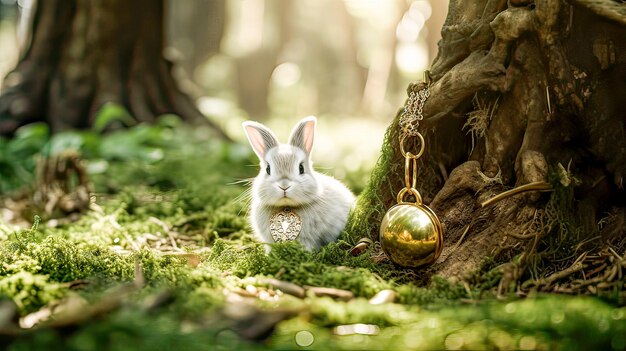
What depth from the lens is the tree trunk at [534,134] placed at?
3211 mm

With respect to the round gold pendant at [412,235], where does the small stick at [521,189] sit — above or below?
above

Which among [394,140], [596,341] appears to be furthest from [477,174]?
[596,341]

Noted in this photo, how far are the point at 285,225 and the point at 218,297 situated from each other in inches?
39.0

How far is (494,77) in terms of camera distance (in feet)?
11.2

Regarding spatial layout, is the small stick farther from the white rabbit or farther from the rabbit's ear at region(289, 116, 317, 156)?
the rabbit's ear at region(289, 116, 317, 156)

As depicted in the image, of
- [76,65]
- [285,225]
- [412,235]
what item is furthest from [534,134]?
[76,65]

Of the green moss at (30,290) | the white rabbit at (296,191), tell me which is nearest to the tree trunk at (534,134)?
the white rabbit at (296,191)

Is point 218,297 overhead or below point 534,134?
below

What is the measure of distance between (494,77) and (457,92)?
0.22m

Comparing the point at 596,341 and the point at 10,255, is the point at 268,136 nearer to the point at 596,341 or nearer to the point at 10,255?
the point at 10,255

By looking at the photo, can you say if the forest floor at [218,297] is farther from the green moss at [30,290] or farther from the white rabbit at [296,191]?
the white rabbit at [296,191]

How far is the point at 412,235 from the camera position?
10.3 feet

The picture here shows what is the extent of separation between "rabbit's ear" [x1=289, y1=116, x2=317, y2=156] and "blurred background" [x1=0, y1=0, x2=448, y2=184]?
15.7 feet

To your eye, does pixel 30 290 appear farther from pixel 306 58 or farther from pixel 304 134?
pixel 306 58
